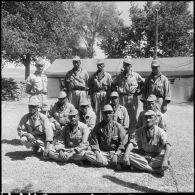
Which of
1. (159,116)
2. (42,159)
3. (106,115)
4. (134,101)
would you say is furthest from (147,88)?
(42,159)

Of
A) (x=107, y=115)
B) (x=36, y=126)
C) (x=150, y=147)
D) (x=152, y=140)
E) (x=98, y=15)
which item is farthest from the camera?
(x=36, y=126)

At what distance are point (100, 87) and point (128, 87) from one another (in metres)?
0.70

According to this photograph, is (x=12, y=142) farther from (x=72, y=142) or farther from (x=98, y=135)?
(x=98, y=135)

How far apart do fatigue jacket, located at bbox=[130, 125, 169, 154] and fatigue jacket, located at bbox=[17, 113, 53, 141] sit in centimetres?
174

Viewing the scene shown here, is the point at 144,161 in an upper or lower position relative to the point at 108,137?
lower

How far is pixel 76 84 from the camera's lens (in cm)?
772

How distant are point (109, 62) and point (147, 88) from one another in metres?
15.3

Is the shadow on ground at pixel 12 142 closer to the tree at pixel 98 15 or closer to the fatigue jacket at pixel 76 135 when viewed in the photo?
the fatigue jacket at pixel 76 135

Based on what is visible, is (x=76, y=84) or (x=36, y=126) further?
(x=76, y=84)

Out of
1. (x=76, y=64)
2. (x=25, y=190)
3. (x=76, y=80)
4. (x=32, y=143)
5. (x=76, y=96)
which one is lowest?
(x=25, y=190)

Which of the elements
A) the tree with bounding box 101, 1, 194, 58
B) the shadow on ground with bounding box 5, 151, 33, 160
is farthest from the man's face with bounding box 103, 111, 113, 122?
the tree with bounding box 101, 1, 194, 58

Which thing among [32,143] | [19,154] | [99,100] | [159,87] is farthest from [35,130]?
[159,87]

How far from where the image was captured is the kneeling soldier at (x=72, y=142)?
615cm

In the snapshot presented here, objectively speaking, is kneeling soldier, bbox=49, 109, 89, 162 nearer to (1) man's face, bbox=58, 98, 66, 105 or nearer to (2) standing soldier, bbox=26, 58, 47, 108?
(1) man's face, bbox=58, 98, 66, 105
